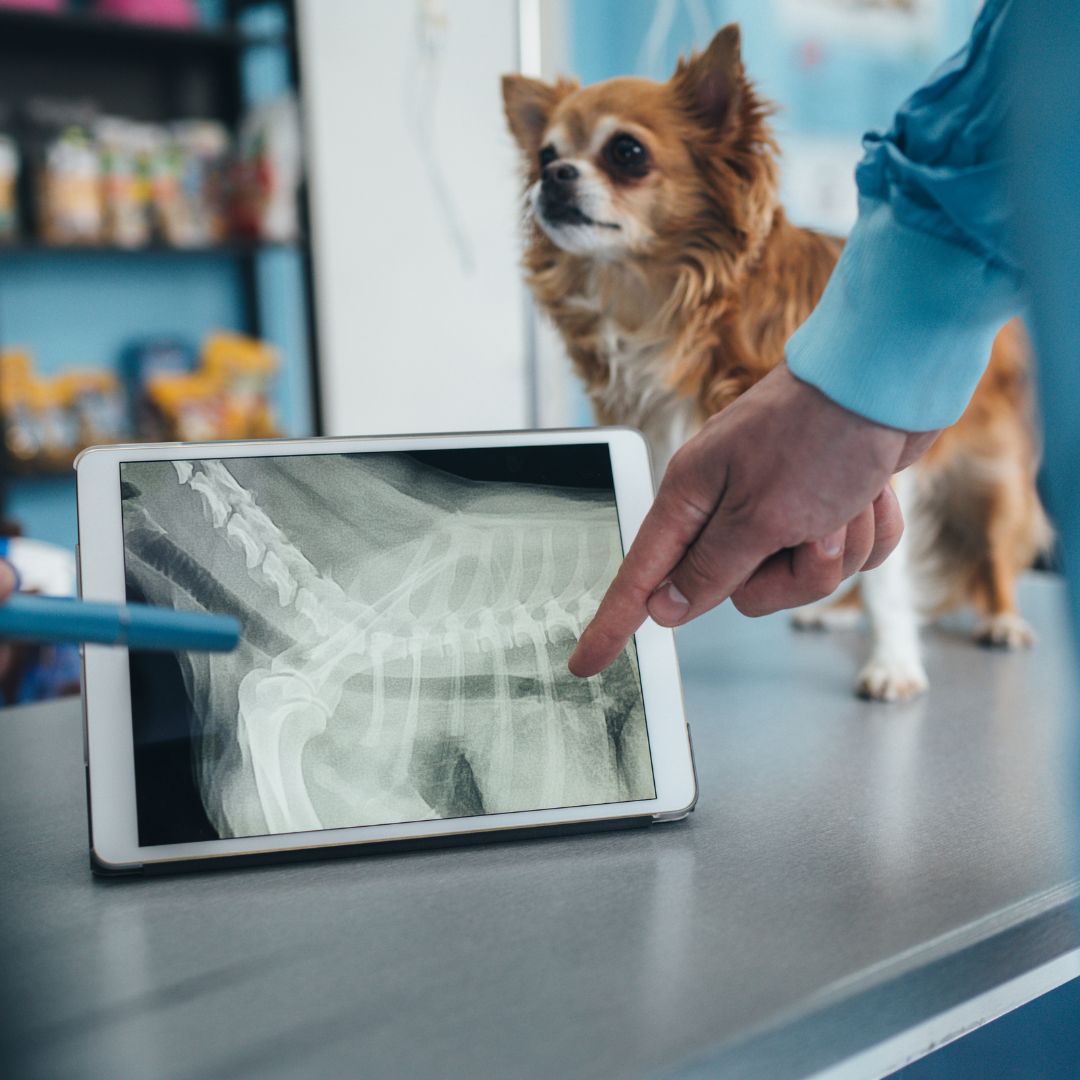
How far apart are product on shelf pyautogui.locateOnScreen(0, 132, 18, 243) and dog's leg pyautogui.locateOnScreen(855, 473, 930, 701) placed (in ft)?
6.20

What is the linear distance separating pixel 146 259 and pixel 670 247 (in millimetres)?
2057

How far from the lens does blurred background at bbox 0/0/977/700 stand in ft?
2.71

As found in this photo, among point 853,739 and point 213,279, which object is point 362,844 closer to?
point 853,739

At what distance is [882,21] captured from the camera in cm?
116

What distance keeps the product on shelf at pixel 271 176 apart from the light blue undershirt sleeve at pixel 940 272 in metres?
1.99

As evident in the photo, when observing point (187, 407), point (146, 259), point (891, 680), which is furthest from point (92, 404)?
point (891, 680)

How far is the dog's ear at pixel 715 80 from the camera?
26.0 inches

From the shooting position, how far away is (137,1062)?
0.34m

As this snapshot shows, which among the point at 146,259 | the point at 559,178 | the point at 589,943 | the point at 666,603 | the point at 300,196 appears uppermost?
the point at 300,196

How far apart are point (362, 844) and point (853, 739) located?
31 centimetres

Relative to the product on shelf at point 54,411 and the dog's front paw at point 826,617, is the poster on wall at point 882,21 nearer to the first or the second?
the dog's front paw at point 826,617

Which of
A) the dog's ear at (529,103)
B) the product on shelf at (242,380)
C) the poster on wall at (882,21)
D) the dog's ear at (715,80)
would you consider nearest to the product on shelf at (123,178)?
the product on shelf at (242,380)

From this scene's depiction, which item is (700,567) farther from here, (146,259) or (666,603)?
(146,259)

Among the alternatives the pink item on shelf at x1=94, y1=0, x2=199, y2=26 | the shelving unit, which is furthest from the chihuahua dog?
the pink item on shelf at x1=94, y1=0, x2=199, y2=26
